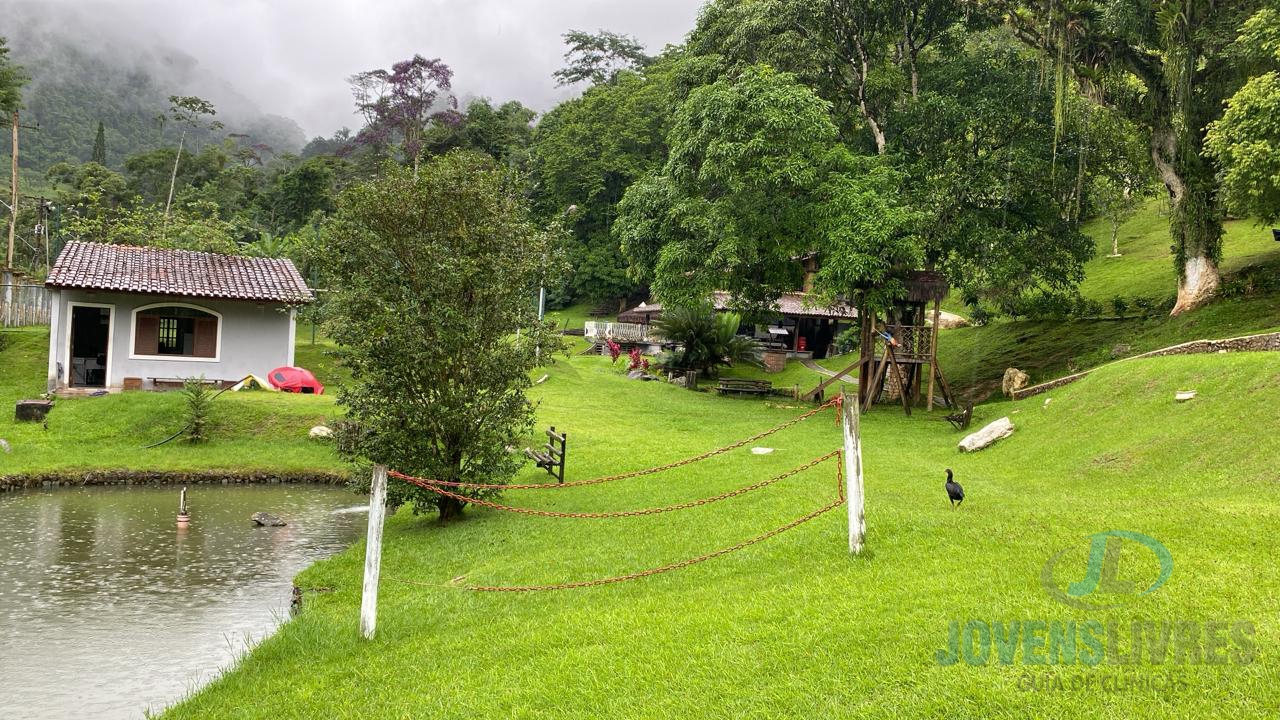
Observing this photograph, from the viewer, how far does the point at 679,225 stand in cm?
2738

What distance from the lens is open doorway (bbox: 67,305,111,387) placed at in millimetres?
26109

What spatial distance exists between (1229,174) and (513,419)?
63.0ft

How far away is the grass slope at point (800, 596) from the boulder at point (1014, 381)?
9.07m

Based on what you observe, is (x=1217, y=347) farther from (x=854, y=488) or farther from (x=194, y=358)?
(x=194, y=358)

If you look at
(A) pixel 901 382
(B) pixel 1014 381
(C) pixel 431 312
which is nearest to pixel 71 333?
(C) pixel 431 312

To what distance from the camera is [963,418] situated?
2073 cm

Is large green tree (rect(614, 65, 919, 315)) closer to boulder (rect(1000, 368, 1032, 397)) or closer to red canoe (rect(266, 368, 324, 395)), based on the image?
boulder (rect(1000, 368, 1032, 397))

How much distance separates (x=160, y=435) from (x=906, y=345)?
21.8m

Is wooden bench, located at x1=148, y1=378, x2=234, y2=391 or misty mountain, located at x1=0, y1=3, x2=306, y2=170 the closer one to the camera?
wooden bench, located at x1=148, y1=378, x2=234, y2=391

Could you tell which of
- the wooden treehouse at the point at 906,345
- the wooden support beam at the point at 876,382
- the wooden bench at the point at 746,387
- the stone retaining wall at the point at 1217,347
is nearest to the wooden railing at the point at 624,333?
the wooden bench at the point at 746,387

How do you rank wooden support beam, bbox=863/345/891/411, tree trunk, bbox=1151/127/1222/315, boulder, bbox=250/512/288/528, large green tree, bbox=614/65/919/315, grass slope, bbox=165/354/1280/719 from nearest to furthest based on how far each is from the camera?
grass slope, bbox=165/354/1280/719, boulder, bbox=250/512/288/528, large green tree, bbox=614/65/919/315, wooden support beam, bbox=863/345/891/411, tree trunk, bbox=1151/127/1222/315

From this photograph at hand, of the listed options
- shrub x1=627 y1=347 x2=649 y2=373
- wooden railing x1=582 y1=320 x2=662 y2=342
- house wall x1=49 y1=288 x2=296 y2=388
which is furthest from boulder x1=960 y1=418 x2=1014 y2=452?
wooden railing x1=582 y1=320 x2=662 y2=342

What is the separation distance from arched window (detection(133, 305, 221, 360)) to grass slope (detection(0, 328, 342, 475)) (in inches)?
111

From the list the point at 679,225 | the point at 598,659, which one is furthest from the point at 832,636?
the point at 679,225
